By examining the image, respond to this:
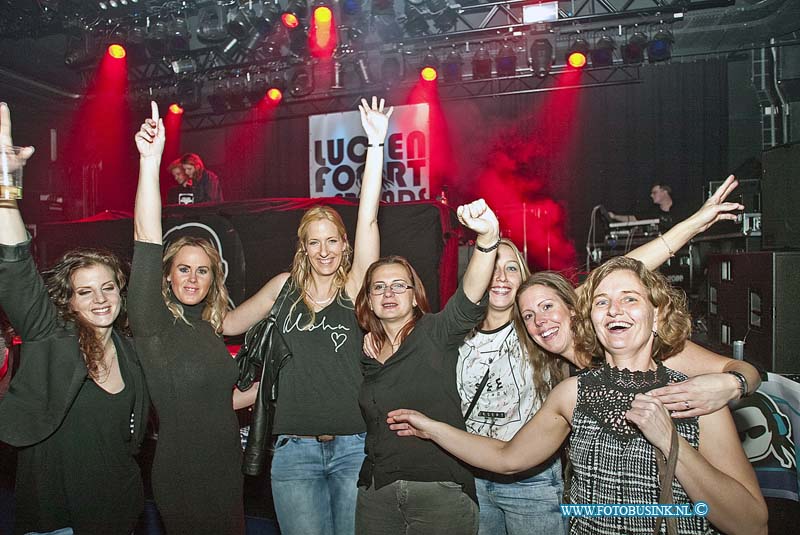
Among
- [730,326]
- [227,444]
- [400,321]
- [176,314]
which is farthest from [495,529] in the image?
[730,326]

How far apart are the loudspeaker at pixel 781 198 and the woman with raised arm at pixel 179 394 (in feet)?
9.73

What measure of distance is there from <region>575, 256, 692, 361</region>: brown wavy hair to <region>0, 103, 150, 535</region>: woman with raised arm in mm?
1556

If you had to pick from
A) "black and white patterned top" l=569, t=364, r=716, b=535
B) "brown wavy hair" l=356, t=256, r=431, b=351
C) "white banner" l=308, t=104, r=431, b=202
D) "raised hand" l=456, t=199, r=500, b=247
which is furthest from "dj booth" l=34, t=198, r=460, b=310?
"white banner" l=308, t=104, r=431, b=202

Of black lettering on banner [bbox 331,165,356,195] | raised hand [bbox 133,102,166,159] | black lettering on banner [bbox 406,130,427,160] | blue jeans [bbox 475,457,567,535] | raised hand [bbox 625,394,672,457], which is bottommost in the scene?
blue jeans [bbox 475,457,567,535]

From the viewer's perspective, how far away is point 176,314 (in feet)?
7.45

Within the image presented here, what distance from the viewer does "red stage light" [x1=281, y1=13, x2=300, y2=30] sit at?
27.0 ft

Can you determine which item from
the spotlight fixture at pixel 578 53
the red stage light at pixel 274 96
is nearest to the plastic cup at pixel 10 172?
the spotlight fixture at pixel 578 53

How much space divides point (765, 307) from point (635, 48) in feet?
21.0

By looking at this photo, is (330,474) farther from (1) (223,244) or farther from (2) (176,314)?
(1) (223,244)

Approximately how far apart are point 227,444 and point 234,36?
7.88 m

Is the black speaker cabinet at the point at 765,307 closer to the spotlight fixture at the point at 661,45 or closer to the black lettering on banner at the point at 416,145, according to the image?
the spotlight fixture at the point at 661,45

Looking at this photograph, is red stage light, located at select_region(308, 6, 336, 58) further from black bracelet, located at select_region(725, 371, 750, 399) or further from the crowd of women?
black bracelet, located at select_region(725, 371, 750, 399)

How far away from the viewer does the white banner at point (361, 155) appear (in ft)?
30.0

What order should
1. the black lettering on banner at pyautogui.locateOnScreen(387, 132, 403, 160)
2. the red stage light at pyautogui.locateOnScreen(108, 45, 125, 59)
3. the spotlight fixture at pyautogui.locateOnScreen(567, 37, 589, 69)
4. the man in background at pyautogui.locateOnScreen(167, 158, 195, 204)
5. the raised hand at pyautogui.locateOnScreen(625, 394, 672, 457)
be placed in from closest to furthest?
the raised hand at pyautogui.locateOnScreen(625, 394, 672, 457), the man in background at pyautogui.locateOnScreen(167, 158, 195, 204), the spotlight fixture at pyautogui.locateOnScreen(567, 37, 589, 69), the red stage light at pyautogui.locateOnScreen(108, 45, 125, 59), the black lettering on banner at pyautogui.locateOnScreen(387, 132, 403, 160)
